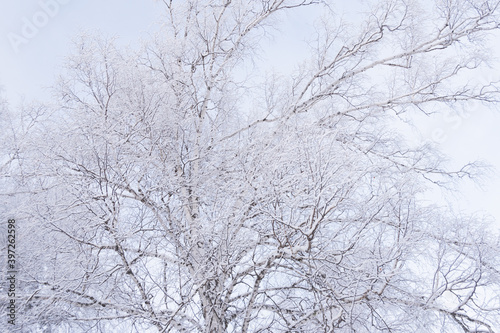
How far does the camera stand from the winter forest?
4.66 metres

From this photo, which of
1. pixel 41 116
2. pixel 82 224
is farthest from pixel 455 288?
pixel 41 116

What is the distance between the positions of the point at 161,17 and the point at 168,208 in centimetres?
394

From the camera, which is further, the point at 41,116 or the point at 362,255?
the point at 41,116

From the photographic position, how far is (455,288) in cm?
455

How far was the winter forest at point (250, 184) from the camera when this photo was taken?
466 cm

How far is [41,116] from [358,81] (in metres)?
5.47

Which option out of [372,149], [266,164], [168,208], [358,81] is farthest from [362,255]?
[358,81]

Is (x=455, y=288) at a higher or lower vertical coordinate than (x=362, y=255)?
lower

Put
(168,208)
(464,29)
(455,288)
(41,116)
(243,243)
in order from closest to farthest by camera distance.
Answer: (455,288)
(243,243)
(168,208)
(464,29)
(41,116)

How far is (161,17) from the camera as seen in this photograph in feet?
26.9

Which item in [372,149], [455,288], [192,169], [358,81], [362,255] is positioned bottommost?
[455,288]

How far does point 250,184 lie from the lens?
4.84 metres

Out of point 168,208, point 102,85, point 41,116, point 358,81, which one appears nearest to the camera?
point 168,208

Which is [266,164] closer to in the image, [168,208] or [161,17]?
[168,208]
